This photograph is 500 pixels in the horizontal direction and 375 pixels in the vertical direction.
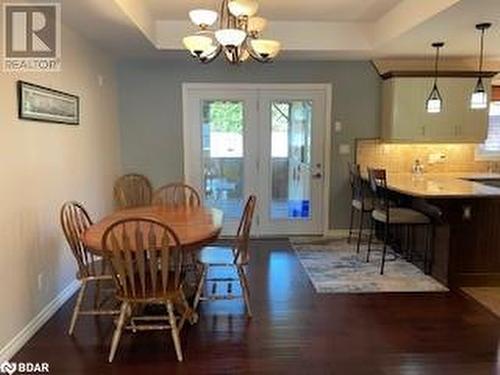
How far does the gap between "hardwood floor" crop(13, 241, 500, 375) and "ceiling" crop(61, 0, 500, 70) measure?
234 centimetres

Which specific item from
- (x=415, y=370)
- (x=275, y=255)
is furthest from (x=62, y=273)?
(x=415, y=370)

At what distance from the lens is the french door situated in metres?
6.10

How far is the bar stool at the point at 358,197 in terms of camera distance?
550 cm

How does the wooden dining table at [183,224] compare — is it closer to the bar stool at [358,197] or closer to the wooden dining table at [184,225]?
the wooden dining table at [184,225]

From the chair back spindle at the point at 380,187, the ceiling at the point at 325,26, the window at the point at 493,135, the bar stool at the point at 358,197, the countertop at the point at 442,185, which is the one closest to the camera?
the ceiling at the point at 325,26

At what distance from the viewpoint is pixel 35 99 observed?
3359mm

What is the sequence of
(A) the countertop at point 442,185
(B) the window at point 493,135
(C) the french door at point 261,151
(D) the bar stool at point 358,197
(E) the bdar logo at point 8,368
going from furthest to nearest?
(B) the window at point 493,135, (C) the french door at point 261,151, (D) the bar stool at point 358,197, (A) the countertop at point 442,185, (E) the bdar logo at point 8,368

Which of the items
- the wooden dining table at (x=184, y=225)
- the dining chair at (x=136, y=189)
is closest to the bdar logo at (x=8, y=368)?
the wooden dining table at (x=184, y=225)

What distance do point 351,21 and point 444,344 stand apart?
3.48 m

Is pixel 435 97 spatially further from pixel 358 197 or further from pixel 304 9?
pixel 304 9

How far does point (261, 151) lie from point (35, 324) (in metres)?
3.63

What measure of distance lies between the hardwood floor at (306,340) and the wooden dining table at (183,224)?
68cm

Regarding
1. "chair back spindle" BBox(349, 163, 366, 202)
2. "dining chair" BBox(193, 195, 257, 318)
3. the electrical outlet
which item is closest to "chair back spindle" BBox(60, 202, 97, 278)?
the electrical outlet

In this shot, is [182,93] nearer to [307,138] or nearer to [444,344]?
[307,138]
